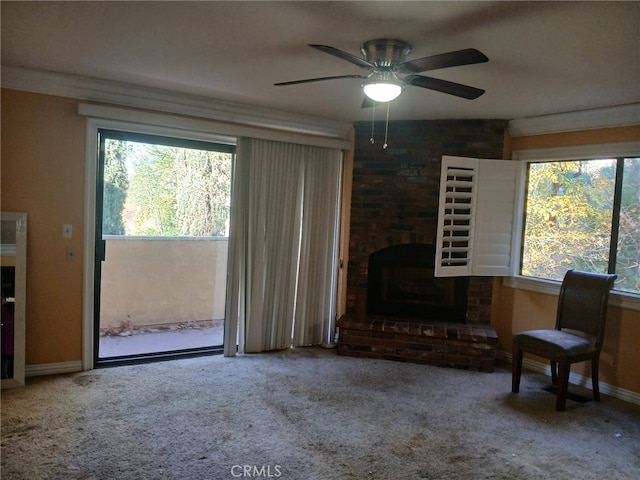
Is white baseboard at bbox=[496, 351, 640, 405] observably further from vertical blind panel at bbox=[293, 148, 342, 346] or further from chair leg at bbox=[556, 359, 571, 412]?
vertical blind panel at bbox=[293, 148, 342, 346]

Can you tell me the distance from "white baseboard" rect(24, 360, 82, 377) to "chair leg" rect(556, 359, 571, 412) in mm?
3597

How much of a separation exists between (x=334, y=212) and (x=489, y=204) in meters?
1.48

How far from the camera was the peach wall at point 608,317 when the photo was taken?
348 cm

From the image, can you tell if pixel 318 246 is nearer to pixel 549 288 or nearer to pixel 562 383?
pixel 549 288

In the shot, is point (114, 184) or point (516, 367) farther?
point (114, 184)

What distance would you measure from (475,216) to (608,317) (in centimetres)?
133

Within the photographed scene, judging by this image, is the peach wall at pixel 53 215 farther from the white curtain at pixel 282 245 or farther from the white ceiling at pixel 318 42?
the white curtain at pixel 282 245

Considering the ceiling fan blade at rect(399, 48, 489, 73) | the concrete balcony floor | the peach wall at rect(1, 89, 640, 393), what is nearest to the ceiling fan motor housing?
the ceiling fan blade at rect(399, 48, 489, 73)

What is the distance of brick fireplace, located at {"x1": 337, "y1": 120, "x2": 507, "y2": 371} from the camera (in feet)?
13.6

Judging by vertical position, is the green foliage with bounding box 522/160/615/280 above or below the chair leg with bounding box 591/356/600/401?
above

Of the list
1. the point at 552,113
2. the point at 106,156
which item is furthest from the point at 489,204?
the point at 106,156

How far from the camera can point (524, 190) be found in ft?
13.9

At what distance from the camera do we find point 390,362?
4047 mm

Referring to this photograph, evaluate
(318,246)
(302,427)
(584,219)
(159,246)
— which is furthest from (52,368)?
(584,219)
